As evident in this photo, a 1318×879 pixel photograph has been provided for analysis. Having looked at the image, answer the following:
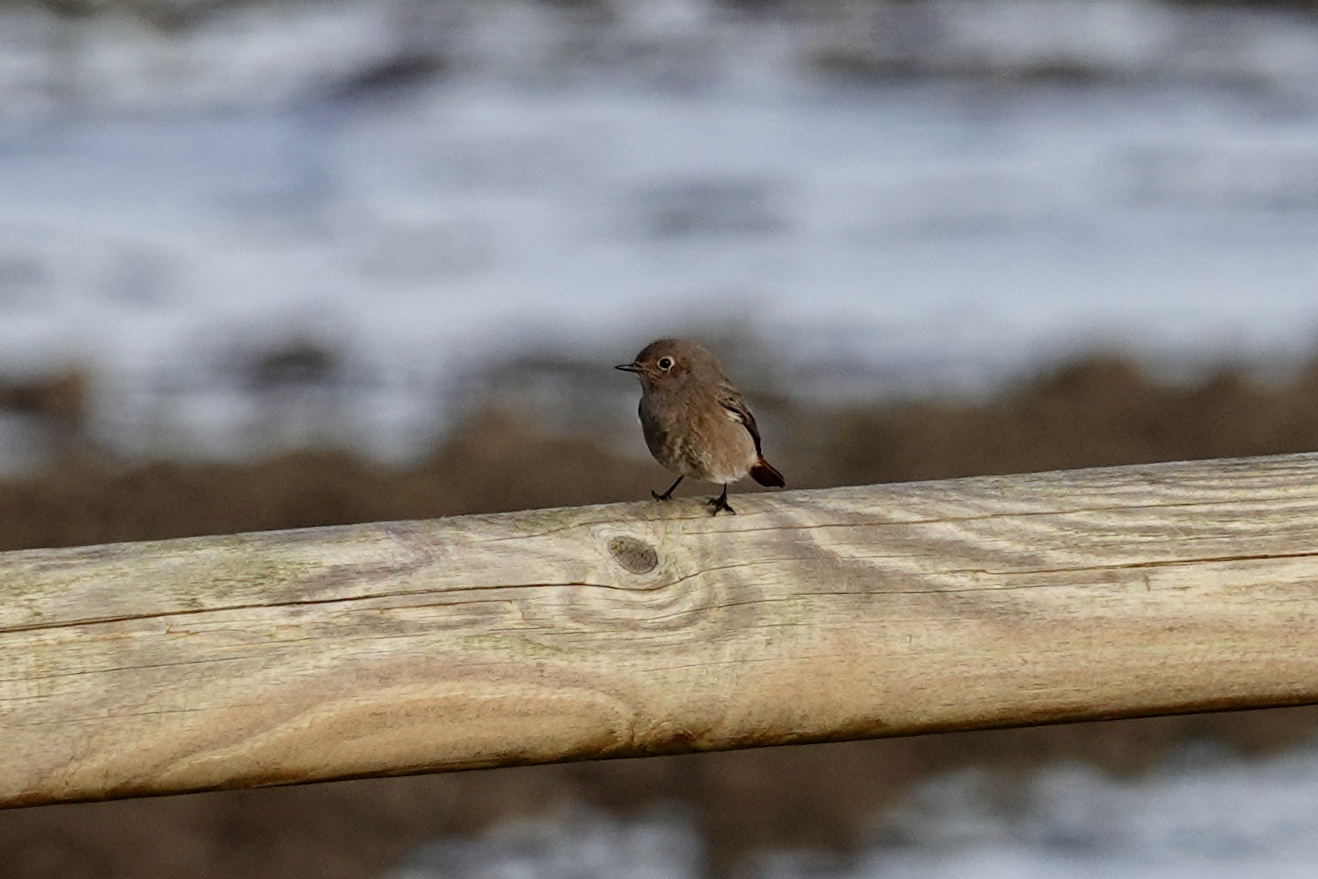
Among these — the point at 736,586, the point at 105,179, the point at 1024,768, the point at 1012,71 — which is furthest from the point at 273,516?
the point at 1012,71

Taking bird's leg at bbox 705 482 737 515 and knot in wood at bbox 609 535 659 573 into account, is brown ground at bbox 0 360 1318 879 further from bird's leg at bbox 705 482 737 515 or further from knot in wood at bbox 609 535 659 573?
knot in wood at bbox 609 535 659 573

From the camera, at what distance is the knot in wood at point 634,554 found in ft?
7.64

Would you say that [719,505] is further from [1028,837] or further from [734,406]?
[1028,837]

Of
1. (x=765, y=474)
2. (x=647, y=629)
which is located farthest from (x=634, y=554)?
(x=765, y=474)

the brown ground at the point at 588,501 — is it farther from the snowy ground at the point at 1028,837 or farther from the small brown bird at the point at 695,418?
the small brown bird at the point at 695,418

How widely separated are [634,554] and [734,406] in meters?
2.11

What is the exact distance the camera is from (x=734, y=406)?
4430mm

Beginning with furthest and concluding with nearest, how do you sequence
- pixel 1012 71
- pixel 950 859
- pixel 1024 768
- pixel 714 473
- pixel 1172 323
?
pixel 1012 71 → pixel 1172 323 → pixel 1024 768 → pixel 950 859 → pixel 714 473

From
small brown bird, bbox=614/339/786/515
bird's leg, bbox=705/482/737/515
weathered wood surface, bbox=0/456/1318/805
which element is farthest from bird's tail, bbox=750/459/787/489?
weathered wood surface, bbox=0/456/1318/805

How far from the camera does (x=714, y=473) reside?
14.3ft

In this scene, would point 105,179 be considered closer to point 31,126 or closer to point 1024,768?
point 31,126

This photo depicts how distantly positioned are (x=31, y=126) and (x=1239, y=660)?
9.69 meters

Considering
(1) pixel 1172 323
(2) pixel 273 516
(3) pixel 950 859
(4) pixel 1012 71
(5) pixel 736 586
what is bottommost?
(5) pixel 736 586

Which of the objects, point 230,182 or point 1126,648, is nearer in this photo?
point 1126,648
